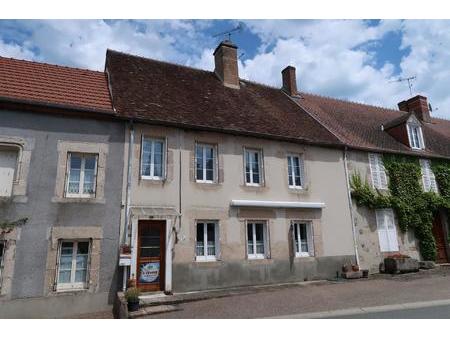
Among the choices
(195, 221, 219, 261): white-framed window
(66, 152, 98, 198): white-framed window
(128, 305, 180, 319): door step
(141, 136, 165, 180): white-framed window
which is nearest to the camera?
(128, 305, 180, 319): door step

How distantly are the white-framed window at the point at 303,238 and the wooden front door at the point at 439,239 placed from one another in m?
6.90

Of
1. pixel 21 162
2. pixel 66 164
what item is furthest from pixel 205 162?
pixel 21 162

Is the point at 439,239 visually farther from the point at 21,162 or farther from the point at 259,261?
the point at 21,162

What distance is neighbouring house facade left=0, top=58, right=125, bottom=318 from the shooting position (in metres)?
8.38

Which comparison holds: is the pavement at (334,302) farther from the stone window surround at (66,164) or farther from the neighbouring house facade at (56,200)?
the stone window surround at (66,164)

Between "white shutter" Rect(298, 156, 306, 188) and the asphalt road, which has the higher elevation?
"white shutter" Rect(298, 156, 306, 188)

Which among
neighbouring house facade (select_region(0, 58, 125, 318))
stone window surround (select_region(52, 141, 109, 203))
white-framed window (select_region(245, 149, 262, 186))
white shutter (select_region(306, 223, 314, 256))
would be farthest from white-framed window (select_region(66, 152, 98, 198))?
white shutter (select_region(306, 223, 314, 256))

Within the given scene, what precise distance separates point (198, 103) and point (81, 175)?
5.07m

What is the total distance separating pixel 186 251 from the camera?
10062 mm

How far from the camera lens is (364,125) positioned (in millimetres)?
17062

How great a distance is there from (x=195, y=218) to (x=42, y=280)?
4323 millimetres

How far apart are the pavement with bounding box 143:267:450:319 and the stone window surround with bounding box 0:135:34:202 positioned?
4655mm

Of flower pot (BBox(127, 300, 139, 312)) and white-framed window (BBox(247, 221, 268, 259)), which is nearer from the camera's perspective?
flower pot (BBox(127, 300, 139, 312))

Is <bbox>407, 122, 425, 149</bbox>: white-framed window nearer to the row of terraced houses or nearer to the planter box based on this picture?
the row of terraced houses
